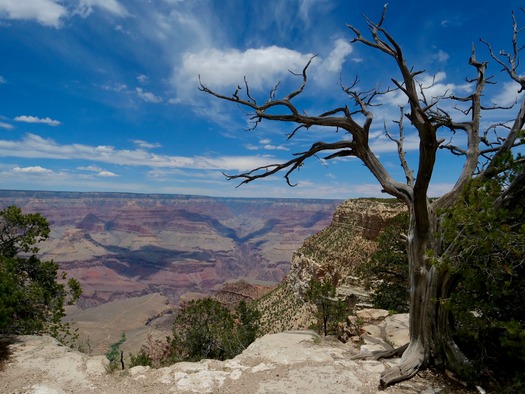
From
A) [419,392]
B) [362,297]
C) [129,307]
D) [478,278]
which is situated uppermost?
[478,278]

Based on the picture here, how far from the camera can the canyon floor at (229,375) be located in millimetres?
6891

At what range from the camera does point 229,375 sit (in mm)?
7609

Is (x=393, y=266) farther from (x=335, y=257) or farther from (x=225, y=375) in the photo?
(x=335, y=257)

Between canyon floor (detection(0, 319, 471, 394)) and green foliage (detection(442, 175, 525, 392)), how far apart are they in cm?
115

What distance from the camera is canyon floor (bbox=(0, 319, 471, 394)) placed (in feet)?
22.6

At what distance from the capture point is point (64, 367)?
317 inches

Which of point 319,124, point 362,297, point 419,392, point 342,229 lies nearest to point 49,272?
point 319,124

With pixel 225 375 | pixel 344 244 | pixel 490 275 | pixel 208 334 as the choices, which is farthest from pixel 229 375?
pixel 344 244

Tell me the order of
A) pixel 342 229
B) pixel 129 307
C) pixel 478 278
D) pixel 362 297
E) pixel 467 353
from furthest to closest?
pixel 129 307, pixel 342 229, pixel 362 297, pixel 467 353, pixel 478 278

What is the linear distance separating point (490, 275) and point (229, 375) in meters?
5.71

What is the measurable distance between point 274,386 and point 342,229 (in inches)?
1837

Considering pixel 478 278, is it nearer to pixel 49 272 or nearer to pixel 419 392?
pixel 419 392

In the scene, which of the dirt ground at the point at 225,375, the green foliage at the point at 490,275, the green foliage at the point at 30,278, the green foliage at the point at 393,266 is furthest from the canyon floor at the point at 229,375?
the green foliage at the point at 393,266

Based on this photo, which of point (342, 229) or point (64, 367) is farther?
point (342, 229)
